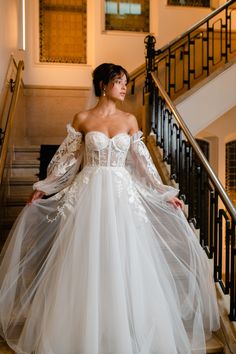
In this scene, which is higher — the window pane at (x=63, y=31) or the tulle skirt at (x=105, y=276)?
the window pane at (x=63, y=31)

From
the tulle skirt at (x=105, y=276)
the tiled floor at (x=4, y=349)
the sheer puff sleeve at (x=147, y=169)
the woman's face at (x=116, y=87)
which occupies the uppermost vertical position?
the woman's face at (x=116, y=87)

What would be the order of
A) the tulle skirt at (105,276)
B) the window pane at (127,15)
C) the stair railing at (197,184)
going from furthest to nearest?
the window pane at (127,15)
the stair railing at (197,184)
the tulle skirt at (105,276)

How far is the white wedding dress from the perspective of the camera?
221cm

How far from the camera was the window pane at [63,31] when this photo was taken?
6.92 metres

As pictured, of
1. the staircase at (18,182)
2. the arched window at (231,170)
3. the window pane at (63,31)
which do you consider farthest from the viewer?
the arched window at (231,170)

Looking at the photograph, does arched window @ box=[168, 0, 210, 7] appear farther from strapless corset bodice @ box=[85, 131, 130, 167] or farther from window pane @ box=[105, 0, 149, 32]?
strapless corset bodice @ box=[85, 131, 130, 167]

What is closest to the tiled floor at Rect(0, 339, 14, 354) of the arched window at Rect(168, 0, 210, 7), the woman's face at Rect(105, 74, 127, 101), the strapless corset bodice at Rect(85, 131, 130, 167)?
the strapless corset bodice at Rect(85, 131, 130, 167)

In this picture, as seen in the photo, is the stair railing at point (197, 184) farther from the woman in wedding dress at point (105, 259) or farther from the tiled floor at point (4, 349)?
the tiled floor at point (4, 349)

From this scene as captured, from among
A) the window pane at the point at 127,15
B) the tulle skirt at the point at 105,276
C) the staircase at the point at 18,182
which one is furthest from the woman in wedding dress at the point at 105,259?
the window pane at the point at 127,15

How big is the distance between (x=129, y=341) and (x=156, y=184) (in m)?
0.99

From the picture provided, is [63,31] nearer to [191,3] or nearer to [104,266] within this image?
[191,3]

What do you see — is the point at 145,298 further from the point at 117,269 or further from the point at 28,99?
the point at 28,99

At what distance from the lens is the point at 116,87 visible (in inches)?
100

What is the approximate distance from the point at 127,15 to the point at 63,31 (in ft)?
3.68
